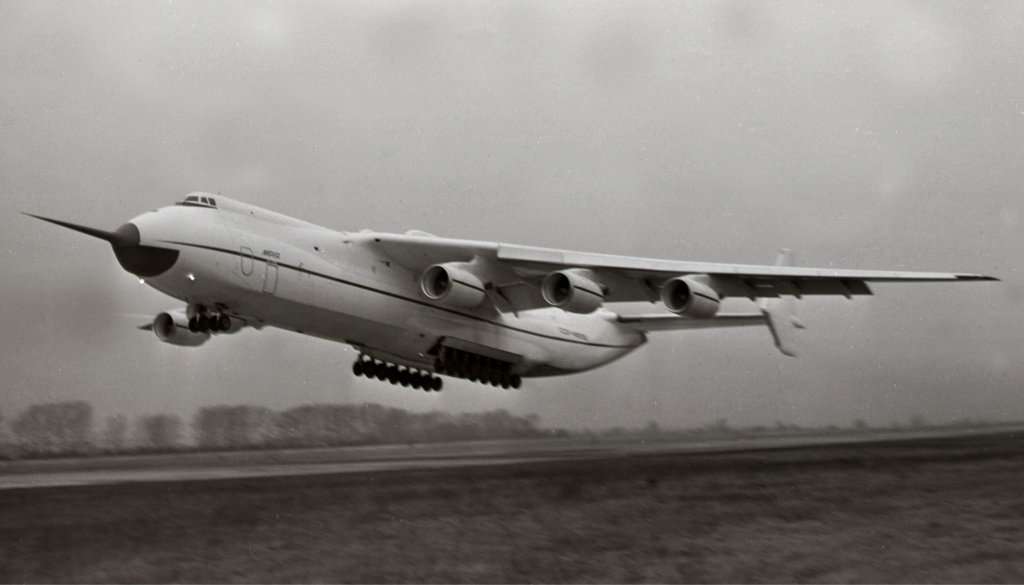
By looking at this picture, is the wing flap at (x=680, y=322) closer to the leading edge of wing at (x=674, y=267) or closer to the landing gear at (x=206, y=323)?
the leading edge of wing at (x=674, y=267)

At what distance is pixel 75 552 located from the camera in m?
9.58

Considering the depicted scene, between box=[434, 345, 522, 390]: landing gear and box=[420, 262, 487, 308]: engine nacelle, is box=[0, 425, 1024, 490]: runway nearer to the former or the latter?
box=[434, 345, 522, 390]: landing gear

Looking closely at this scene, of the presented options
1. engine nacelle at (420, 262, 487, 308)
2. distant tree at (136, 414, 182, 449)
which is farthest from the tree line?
engine nacelle at (420, 262, 487, 308)

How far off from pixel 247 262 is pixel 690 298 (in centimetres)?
770

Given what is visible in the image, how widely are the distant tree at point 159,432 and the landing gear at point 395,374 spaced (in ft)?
12.5

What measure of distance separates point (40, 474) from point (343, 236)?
6.45m

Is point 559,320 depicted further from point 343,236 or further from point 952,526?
point 952,526

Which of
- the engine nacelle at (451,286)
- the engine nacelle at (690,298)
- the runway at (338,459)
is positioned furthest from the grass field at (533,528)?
the engine nacelle at (451,286)

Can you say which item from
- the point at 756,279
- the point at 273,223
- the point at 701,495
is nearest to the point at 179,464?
the point at 273,223

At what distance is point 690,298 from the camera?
60.2 feet

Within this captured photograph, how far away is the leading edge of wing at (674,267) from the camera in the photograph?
18906mm

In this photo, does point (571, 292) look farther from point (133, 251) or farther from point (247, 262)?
point (133, 251)

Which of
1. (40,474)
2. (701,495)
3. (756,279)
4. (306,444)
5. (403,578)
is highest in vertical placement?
(756,279)

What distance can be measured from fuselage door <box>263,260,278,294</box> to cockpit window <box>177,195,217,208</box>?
1321 millimetres
